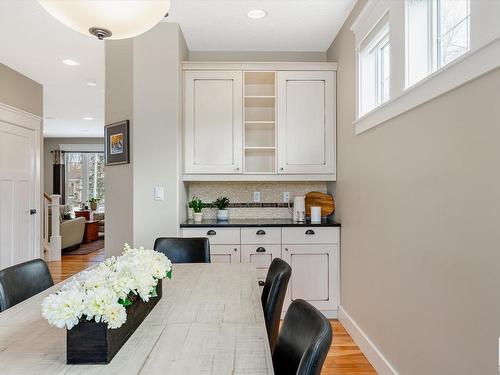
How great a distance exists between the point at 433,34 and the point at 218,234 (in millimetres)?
2213

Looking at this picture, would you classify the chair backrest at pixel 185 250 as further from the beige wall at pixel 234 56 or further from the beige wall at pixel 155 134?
the beige wall at pixel 234 56

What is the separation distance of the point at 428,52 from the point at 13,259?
4931 mm

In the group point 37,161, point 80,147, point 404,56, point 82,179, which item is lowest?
point 82,179

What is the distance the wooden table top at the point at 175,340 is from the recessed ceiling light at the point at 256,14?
229 centimetres

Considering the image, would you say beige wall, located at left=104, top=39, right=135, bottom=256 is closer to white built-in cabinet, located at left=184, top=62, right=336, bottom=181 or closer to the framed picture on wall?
the framed picture on wall

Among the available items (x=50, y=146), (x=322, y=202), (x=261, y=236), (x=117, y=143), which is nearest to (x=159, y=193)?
(x=117, y=143)

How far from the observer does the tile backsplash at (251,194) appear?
3.71 metres

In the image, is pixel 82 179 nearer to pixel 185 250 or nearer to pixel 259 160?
pixel 259 160

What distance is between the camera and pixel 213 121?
334cm

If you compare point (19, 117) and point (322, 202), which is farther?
point (19, 117)

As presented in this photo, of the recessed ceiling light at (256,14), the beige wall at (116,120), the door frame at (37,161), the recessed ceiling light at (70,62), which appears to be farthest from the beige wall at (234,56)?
the door frame at (37,161)

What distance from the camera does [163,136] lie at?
120 inches

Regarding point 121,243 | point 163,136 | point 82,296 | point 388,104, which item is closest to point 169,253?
point 121,243

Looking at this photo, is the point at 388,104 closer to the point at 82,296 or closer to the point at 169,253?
the point at 169,253
